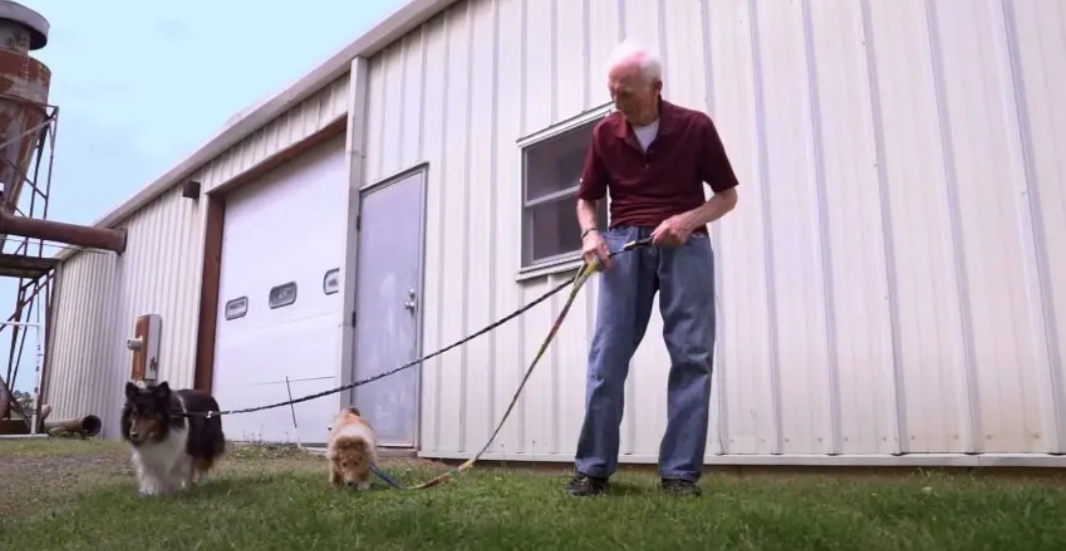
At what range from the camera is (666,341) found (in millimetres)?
3533

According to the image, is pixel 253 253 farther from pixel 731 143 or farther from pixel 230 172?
pixel 731 143

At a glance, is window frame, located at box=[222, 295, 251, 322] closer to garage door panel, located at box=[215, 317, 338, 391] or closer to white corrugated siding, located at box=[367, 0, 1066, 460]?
garage door panel, located at box=[215, 317, 338, 391]

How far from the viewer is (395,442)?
7246mm

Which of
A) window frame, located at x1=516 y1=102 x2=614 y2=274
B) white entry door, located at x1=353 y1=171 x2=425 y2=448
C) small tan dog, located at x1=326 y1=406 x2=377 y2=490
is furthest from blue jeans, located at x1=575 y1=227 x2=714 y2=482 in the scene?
white entry door, located at x1=353 y1=171 x2=425 y2=448

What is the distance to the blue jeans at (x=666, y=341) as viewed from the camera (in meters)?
3.41

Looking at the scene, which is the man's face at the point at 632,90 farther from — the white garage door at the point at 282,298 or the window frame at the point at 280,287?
the window frame at the point at 280,287

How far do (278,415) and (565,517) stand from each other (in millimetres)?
7220

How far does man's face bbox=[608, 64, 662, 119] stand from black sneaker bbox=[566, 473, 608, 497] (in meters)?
1.46

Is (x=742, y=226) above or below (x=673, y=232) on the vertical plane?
above

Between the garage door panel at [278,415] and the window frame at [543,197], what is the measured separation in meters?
3.01

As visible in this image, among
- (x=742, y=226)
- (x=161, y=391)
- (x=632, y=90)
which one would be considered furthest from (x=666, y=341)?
(x=161, y=391)

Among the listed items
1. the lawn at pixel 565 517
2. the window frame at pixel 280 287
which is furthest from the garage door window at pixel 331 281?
the lawn at pixel 565 517

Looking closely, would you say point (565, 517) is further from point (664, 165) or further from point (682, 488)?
point (664, 165)

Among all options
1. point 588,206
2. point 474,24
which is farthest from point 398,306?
point 588,206
